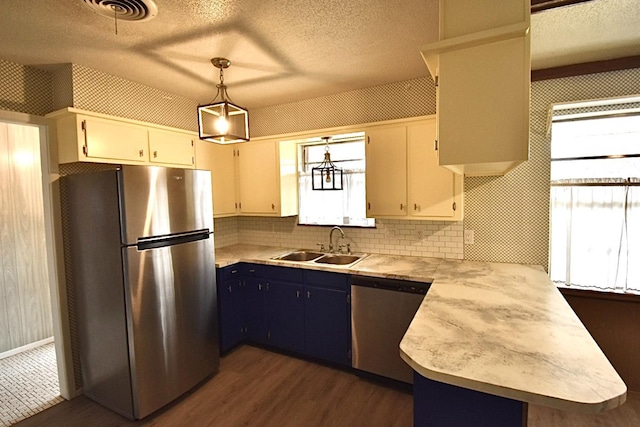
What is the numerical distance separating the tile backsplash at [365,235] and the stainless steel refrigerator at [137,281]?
126cm

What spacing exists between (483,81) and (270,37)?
1.35 m

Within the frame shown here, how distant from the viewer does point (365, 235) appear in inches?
131

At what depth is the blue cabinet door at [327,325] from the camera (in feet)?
9.12

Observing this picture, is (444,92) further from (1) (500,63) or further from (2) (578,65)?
(2) (578,65)

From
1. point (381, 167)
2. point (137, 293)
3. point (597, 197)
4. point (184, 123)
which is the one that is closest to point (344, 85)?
point (381, 167)

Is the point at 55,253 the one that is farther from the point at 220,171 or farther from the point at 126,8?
the point at 126,8

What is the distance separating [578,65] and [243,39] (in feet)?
7.98

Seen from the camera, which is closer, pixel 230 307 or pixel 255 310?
pixel 230 307

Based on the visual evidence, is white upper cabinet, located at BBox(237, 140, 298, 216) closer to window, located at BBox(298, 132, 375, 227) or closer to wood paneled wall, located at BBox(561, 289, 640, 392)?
window, located at BBox(298, 132, 375, 227)

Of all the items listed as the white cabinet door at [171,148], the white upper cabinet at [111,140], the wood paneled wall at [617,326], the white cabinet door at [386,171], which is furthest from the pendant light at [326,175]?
the wood paneled wall at [617,326]

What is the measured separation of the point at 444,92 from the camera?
153 cm

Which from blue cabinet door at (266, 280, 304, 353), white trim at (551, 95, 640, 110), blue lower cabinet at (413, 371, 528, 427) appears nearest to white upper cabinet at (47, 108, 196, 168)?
blue cabinet door at (266, 280, 304, 353)

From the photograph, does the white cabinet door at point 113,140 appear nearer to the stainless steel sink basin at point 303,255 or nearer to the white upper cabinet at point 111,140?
the white upper cabinet at point 111,140

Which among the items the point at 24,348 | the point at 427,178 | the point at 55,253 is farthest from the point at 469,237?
the point at 24,348
